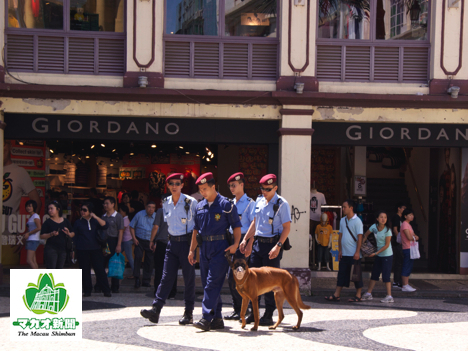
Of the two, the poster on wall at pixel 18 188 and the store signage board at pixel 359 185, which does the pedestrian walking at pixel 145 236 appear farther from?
the store signage board at pixel 359 185

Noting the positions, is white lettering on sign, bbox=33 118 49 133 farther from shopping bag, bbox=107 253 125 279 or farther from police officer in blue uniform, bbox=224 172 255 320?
police officer in blue uniform, bbox=224 172 255 320

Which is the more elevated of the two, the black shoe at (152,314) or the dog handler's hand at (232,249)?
the dog handler's hand at (232,249)

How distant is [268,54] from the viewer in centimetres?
1258

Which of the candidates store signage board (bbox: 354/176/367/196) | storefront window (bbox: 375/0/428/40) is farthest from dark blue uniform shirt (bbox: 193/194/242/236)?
store signage board (bbox: 354/176/367/196)

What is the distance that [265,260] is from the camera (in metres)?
8.05

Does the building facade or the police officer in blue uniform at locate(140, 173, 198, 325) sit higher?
the building facade

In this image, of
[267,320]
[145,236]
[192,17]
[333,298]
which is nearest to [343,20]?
[192,17]

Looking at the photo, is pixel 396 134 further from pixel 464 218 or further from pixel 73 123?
pixel 73 123

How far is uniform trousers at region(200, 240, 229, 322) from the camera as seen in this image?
730 cm

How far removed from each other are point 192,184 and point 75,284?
29.2 ft

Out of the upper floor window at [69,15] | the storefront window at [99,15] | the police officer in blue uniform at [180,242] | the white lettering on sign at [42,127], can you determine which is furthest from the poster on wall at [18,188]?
the police officer in blue uniform at [180,242]

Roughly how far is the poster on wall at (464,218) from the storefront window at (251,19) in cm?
525

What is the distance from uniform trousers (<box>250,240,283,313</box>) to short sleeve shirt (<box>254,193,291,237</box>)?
Answer: 16 centimetres

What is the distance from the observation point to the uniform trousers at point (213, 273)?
7.30 m
